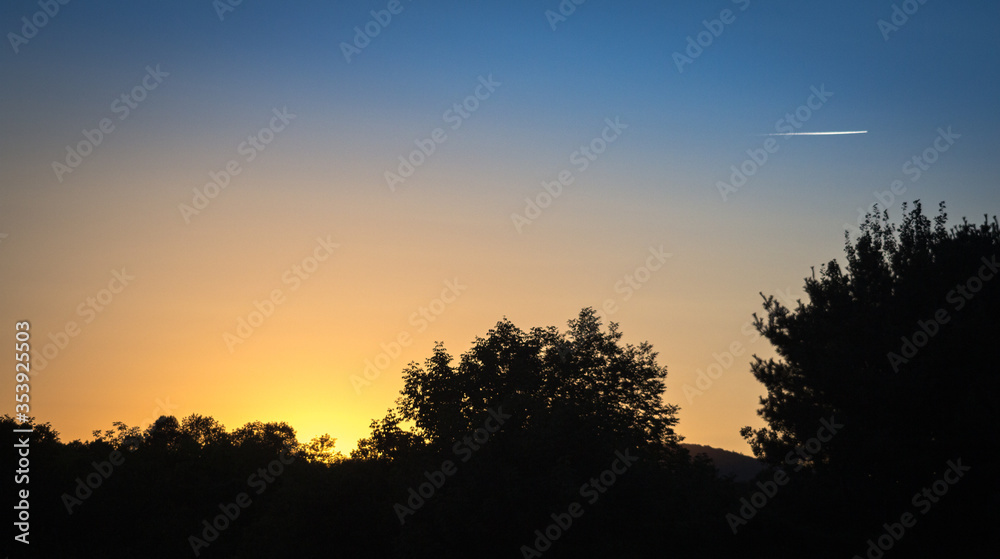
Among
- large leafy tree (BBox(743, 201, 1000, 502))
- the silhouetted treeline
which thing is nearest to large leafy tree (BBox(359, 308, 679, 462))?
the silhouetted treeline

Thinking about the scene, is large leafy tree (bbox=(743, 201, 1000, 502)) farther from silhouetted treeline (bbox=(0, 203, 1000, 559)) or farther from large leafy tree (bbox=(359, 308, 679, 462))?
large leafy tree (bbox=(359, 308, 679, 462))

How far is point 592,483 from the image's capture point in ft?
107

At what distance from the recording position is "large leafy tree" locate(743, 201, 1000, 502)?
76.9 ft

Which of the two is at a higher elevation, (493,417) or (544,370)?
(544,370)

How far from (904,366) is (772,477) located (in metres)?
6.59

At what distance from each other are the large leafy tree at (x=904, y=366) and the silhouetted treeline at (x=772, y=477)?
0.06 m

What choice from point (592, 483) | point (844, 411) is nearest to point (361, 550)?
point (592, 483)

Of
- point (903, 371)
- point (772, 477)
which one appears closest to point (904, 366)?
point (903, 371)

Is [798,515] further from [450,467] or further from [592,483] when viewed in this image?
[450,467]

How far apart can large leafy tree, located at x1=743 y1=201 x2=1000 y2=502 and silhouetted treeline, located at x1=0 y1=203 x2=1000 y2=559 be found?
0.06 meters

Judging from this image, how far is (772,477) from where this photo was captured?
27.8 meters

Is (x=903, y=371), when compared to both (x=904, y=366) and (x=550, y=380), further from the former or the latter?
(x=550, y=380)

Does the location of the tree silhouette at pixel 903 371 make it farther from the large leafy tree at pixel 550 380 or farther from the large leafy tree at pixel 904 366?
the large leafy tree at pixel 550 380

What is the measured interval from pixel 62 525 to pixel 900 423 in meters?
52.3
